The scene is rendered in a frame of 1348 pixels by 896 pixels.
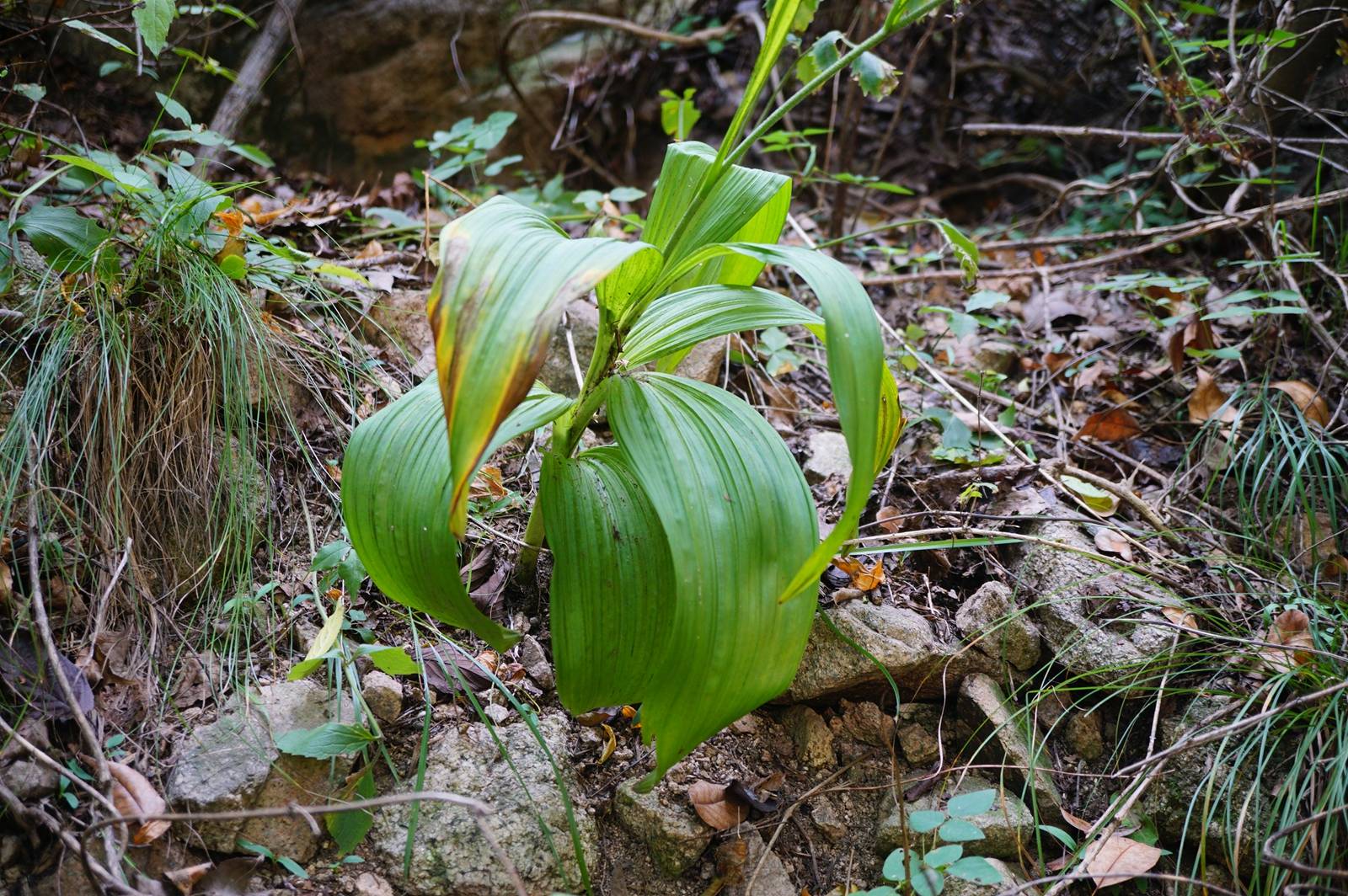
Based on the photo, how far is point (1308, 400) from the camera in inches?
71.6

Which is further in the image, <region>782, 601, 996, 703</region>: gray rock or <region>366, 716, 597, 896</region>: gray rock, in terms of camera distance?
<region>782, 601, 996, 703</region>: gray rock

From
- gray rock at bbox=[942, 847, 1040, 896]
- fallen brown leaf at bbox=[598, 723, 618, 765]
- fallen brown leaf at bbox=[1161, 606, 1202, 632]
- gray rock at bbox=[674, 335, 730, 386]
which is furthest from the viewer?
gray rock at bbox=[674, 335, 730, 386]

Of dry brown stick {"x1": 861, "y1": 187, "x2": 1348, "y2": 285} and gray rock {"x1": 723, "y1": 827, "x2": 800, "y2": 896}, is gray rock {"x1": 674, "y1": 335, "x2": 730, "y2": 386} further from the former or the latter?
gray rock {"x1": 723, "y1": 827, "x2": 800, "y2": 896}

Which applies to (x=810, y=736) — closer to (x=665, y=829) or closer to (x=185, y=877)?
(x=665, y=829)

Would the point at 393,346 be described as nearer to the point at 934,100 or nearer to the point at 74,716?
the point at 74,716

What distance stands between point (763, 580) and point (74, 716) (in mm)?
958

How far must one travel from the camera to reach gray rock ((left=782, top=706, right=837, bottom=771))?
1394mm

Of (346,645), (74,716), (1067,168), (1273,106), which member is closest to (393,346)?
(346,645)

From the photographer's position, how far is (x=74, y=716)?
117cm

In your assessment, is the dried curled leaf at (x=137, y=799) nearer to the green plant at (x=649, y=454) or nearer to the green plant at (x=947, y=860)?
the green plant at (x=649, y=454)

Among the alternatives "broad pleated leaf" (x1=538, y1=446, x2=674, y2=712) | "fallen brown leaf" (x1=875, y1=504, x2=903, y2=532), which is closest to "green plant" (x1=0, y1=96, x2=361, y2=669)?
"broad pleated leaf" (x1=538, y1=446, x2=674, y2=712)

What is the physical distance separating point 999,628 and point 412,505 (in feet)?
3.27

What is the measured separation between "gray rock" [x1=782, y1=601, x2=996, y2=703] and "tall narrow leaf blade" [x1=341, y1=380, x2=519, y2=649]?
526 mm

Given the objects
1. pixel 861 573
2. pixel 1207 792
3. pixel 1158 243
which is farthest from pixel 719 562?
pixel 1158 243
